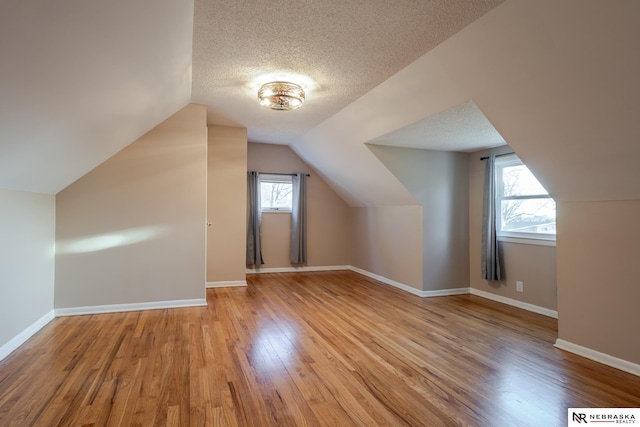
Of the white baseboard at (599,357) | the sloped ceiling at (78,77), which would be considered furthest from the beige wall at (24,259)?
the white baseboard at (599,357)

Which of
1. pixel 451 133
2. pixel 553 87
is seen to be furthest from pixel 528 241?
pixel 553 87

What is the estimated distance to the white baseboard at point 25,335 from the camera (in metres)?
2.49

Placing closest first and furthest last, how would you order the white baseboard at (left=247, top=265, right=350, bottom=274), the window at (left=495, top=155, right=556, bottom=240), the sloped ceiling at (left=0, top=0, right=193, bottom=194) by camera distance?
the sloped ceiling at (left=0, top=0, right=193, bottom=194) < the window at (left=495, top=155, right=556, bottom=240) < the white baseboard at (left=247, top=265, right=350, bottom=274)

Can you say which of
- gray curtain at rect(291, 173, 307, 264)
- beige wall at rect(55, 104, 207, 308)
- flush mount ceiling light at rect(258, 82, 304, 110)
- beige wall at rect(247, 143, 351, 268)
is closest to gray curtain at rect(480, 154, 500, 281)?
flush mount ceiling light at rect(258, 82, 304, 110)

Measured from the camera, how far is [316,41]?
239 centimetres

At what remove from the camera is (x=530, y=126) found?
8.05 ft

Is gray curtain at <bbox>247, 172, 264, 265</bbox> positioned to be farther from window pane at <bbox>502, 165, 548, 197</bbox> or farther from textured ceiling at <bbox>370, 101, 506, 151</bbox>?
window pane at <bbox>502, 165, 548, 197</bbox>

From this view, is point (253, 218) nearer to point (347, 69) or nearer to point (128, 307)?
point (128, 307)

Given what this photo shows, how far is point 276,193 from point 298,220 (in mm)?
677

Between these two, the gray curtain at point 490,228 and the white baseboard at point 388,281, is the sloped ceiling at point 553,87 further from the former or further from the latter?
the white baseboard at point 388,281

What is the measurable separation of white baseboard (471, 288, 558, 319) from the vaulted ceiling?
1648mm

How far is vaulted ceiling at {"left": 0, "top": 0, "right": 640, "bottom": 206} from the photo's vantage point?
1.63m

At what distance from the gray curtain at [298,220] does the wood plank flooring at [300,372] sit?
8.43 feet

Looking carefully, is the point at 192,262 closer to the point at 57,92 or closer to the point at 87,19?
the point at 57,92
